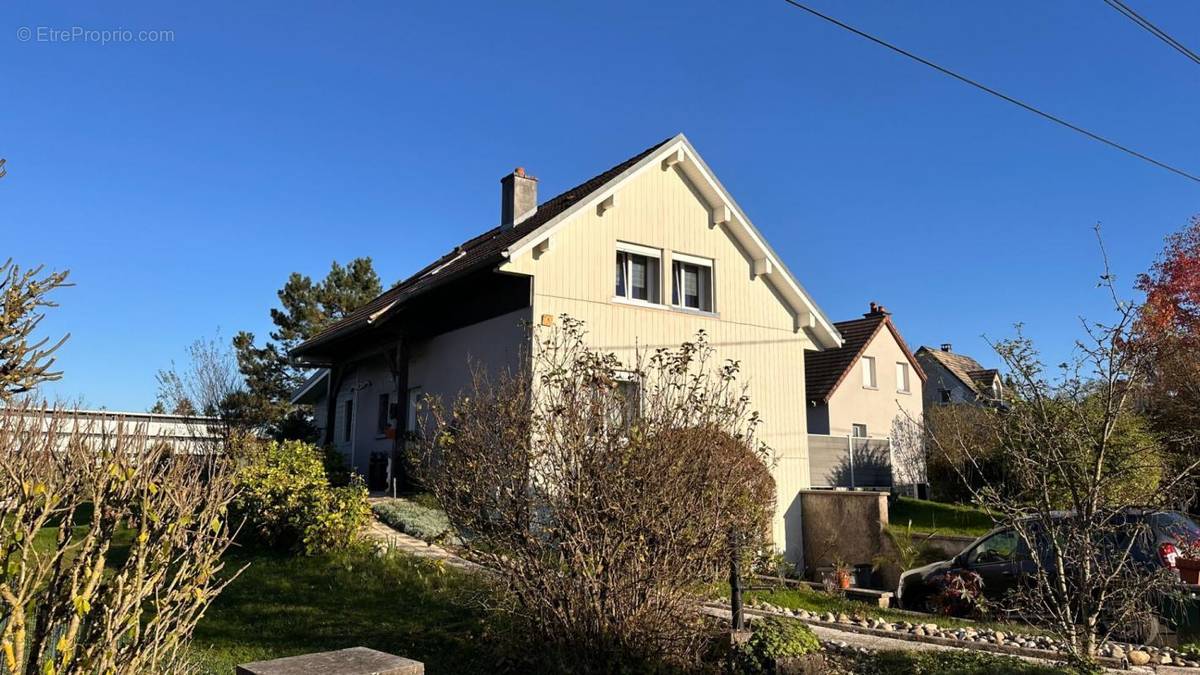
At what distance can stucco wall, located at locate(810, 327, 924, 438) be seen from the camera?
30.3 metres

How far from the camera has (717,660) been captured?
7348 millimetres

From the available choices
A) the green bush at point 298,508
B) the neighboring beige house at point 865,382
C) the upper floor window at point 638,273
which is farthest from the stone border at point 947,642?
the neighboring beige house at point 865,382

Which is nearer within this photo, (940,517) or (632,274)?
(632,274)

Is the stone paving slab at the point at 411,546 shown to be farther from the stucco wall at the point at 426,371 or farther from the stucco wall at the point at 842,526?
the stucco wall at the point at 842,526

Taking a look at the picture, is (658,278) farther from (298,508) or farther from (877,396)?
(877,396)

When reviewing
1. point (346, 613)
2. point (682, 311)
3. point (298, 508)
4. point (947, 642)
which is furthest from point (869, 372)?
point (346, 613)

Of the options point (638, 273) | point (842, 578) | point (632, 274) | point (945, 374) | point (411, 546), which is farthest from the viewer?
point (945, 374)

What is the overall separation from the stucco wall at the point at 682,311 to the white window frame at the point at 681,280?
9cm

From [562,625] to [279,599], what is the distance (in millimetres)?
4726

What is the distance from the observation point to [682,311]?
17172 mm

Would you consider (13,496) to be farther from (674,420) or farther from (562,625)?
(674,420)

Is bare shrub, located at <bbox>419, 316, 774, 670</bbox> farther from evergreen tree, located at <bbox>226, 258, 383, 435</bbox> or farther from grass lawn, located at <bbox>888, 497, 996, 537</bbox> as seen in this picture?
evergreen tree, located at <bbox>226, 258, 383, 435</bbox>

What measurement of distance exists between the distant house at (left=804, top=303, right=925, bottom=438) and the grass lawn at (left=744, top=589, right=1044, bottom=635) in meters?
17.3

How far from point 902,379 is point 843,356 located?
15.3ft
